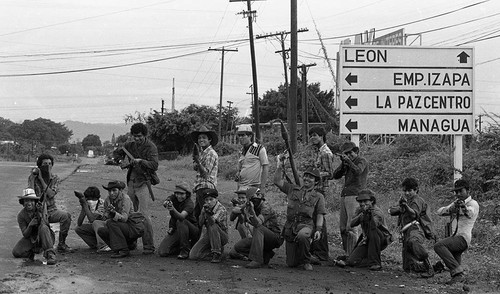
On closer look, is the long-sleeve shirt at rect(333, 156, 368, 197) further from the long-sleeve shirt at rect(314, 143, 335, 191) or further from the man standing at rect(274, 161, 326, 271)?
the man standing at rect(274, 161, 326, 271)

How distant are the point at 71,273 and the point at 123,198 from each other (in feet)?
5.86

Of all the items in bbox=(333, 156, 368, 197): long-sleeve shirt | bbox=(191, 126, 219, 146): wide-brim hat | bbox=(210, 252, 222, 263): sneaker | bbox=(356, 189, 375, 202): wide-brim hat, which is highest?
bbox=(191, 126, 219, 146): wide-brim hat

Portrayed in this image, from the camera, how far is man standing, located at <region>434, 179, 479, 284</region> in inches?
343

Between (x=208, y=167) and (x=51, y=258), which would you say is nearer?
(x=51, y=258)

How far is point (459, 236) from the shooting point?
8.87 meters

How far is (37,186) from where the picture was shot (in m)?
9.75

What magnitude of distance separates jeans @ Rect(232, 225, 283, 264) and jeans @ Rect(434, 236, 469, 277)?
7.15 ft

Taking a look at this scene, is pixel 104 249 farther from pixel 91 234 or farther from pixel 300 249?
pixel 300 249

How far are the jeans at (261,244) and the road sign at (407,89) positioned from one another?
3281 mm

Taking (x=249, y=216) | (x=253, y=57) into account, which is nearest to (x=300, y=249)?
(x=249, y=216)

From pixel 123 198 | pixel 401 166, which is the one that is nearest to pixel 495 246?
pixel 123 198

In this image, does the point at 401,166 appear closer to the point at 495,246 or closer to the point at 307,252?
the point at 495,246

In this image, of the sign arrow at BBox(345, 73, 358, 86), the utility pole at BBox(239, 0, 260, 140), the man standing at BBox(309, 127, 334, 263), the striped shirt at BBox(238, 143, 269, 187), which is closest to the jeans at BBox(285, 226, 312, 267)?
the man standing at BBox(309, 127, 334, 263)

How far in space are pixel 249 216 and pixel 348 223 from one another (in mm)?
1617
